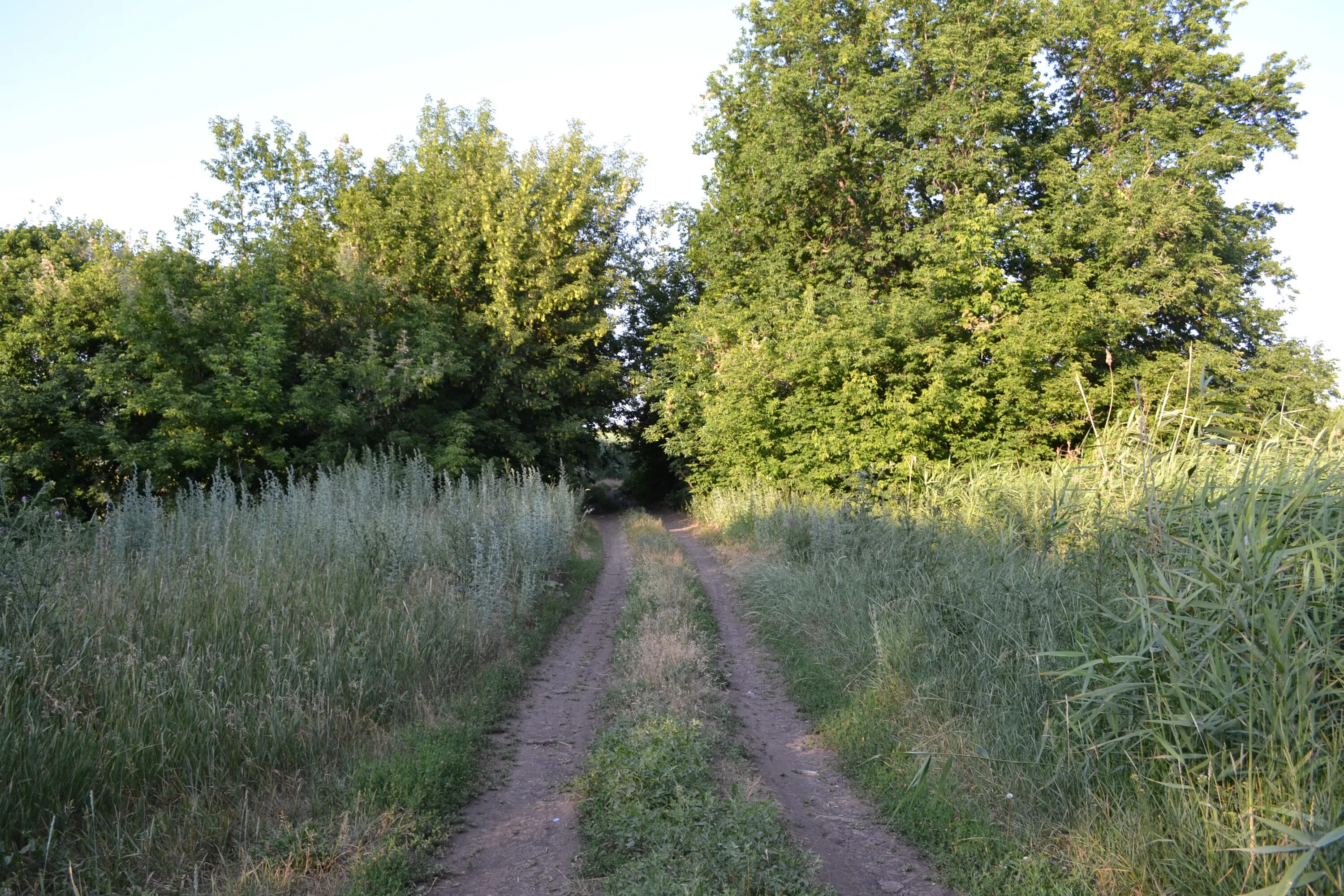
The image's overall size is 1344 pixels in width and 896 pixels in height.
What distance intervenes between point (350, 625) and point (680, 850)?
344 cm

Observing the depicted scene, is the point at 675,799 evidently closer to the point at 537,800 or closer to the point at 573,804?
the point at 573,804

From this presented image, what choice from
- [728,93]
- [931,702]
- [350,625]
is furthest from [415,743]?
[728,93]

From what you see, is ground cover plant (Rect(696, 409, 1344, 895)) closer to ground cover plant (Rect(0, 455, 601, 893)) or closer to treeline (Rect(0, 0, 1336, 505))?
ground cover plant (Rect(0, 455, 601, 893))

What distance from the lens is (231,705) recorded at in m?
4.73

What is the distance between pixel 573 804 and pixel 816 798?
173cm

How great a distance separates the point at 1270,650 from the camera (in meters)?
3.70

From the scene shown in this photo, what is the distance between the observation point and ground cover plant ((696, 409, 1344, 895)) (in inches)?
141

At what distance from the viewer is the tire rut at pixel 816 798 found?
4.30m

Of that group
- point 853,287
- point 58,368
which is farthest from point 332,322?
point 853,287

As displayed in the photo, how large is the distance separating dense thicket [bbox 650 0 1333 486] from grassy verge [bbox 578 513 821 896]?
1102cm

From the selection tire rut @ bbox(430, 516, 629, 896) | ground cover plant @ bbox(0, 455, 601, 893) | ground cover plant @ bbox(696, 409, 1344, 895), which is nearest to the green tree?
ground cover plant @ bbox(0, 455, 601, 893)

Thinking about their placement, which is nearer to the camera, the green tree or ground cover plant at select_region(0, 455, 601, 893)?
ground cover plant at select_region(0, 455, 601, 893)

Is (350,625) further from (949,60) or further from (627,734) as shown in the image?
(949,60)

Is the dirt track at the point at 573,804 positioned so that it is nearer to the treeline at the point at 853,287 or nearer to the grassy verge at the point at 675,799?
the grassy verge at the point at 675,799
